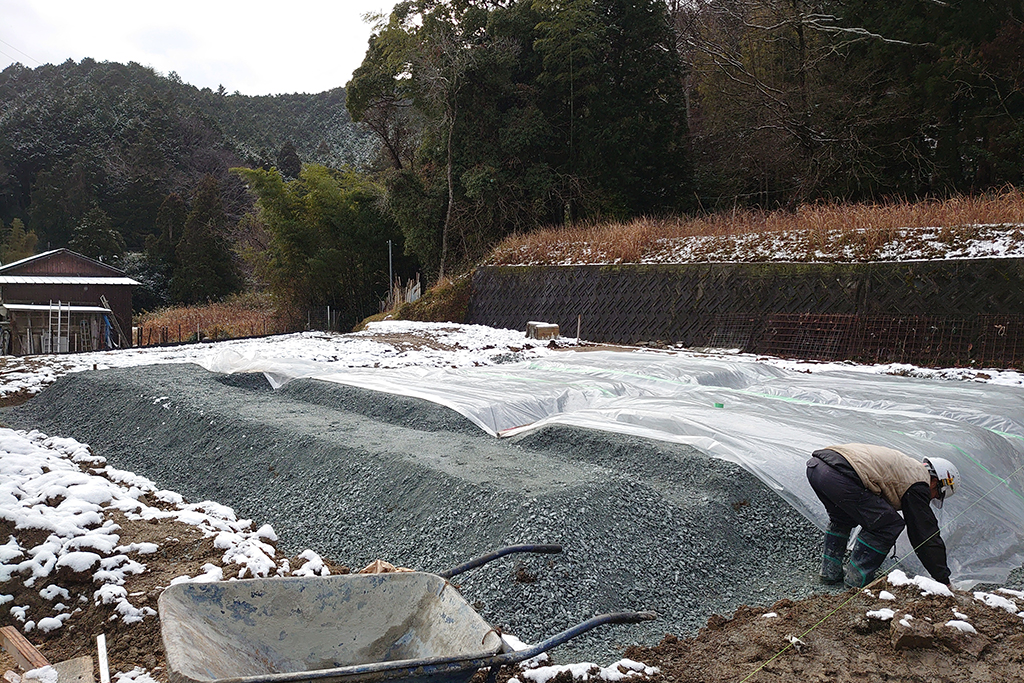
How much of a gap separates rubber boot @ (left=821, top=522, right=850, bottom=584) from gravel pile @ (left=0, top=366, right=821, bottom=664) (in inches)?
4.7

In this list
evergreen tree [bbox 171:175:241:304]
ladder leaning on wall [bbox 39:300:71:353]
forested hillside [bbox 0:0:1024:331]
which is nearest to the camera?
forested hillside [bbox 0:0:1024:331]

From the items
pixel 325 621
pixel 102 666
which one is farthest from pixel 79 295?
pixel 325 621

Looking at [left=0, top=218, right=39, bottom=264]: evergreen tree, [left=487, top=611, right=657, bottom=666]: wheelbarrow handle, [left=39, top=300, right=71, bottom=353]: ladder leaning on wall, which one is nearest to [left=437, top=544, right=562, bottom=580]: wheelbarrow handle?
[left=487, top=611, right=657, bottom=666]: wheelbarrow handle

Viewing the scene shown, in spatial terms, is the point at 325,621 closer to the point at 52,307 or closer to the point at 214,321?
the point at 52,307

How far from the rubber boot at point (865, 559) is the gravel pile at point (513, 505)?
0.22m

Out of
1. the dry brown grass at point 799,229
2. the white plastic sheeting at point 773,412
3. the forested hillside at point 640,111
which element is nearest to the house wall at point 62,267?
the forested hillside at point 640,111

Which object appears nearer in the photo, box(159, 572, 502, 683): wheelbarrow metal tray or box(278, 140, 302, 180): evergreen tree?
box(159, 572, 502, 683): wheelbarrow metal tray

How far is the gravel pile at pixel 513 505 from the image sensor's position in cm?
289

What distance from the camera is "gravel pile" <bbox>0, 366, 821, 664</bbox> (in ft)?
9.48

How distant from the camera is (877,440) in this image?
14.3 ft

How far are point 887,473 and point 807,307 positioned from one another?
24.6 feet

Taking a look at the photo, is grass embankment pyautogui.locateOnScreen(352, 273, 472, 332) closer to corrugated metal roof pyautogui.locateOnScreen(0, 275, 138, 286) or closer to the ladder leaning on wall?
corrugated metal roof pyautogui.locateOnScreen(0, 275, 138, 286)

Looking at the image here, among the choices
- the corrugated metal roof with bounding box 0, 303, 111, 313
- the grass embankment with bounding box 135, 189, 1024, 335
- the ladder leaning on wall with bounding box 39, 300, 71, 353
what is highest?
the grass embankment with bounding box 135, 189, 1024, 335

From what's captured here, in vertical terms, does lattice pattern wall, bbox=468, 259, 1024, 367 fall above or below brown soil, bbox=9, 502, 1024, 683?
above
